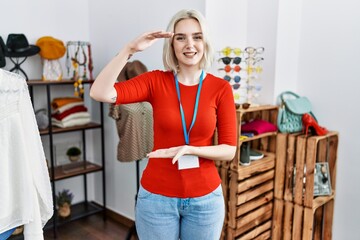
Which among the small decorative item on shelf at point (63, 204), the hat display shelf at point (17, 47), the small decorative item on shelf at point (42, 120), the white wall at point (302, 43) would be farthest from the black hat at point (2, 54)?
the small decorative item on shelf at point (63, 204)

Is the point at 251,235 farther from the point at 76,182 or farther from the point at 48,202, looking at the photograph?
the point at 76,182

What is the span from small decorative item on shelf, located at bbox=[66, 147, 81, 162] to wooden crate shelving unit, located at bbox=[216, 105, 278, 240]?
152 cm

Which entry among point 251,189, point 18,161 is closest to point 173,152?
point 18,161

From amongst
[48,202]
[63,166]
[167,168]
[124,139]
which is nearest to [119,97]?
[167,168]

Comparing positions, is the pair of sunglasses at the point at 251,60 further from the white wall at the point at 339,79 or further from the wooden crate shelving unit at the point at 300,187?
the wooden crate shelving unit at the point at 300,187

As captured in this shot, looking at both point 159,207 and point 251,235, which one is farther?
point 251,235

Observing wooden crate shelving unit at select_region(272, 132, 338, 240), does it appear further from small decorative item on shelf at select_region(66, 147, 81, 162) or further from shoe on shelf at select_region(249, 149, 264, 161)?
small decorative item on shelf at select_region(66, 147, 81, 162)

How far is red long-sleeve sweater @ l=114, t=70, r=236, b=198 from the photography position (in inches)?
54.0

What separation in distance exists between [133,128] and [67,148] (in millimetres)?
1130

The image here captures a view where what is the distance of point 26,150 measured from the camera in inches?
53.6

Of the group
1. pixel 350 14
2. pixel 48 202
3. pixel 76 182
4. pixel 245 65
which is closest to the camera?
pixel 48 202

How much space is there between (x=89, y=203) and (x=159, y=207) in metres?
2.32

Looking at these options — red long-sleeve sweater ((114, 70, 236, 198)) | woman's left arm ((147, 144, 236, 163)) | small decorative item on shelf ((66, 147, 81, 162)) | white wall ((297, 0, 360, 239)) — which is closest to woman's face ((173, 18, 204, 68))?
red long-sleeve sweater ((114, 70, 236, 198))

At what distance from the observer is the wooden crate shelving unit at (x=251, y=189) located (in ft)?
7.14
